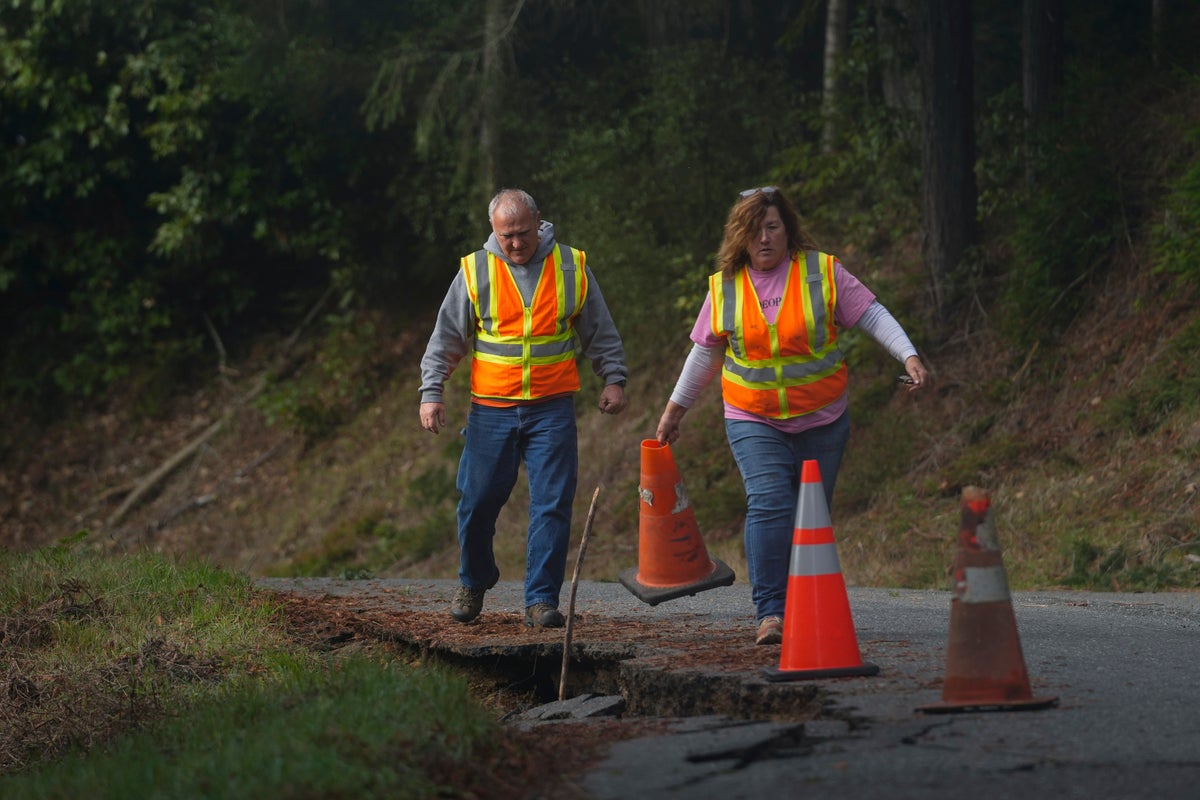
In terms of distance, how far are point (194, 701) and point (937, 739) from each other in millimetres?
3054

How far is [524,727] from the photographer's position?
220 inches

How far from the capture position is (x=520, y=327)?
729 centimetres

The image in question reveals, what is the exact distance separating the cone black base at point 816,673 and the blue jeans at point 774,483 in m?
0.72

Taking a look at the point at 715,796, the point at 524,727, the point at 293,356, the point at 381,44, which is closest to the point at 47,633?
the point at 524,727

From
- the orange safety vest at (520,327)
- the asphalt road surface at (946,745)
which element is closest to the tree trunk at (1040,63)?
the orange safety vest at (520,327)

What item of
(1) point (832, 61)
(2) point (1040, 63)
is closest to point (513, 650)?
(2) point (1040, 63)

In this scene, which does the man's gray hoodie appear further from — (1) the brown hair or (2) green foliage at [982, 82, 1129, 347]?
(2) green foliage at [982, 82, 1129, 347]

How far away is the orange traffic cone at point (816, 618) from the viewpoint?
18.3 feet

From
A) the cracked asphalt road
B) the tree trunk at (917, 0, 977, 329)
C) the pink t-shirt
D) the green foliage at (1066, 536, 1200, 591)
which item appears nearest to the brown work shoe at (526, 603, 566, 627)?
the cracked asphalt road

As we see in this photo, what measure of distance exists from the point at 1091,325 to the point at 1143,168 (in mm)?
1642

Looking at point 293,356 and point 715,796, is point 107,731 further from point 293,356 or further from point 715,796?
point 293,356

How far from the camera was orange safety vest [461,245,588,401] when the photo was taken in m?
7.30

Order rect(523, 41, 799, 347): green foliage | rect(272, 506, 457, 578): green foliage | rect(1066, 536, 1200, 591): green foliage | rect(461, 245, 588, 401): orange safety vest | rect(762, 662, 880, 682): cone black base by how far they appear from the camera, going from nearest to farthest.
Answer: rect(762, 662, 880, 682): cone black base, rect(461, 245, 588, 401): orange safety vest, rect(1066, 536, 1200, 591): green foliage, rect(272, 506, 457, 578): green foliage, rect(523, 41, 799, 347): green foliage

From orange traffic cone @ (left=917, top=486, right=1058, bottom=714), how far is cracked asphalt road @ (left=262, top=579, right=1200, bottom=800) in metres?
0.06
